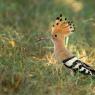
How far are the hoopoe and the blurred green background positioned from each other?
12 cm

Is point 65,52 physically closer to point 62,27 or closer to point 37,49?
point 62,27

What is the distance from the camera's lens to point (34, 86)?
5.60 m

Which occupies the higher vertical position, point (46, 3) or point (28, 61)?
point (46, 3)

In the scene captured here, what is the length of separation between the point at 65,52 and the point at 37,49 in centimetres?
127

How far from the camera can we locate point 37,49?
7.27m

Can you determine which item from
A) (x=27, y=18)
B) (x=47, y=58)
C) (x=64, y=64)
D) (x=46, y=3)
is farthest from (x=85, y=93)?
(x=46, y=3)

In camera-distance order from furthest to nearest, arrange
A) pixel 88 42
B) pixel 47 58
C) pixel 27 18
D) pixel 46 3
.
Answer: pixel 46 3 → pixel 27 18 → pixel 88 42 → pixel 47 58

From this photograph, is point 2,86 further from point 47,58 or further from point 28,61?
point 47,58

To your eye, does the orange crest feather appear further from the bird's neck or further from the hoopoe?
the bird's neck

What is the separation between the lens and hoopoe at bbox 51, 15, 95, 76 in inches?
234

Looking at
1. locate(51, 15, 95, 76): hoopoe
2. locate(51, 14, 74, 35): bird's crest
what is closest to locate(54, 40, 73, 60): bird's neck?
locate(51, 15, 95, 76): hoopoe

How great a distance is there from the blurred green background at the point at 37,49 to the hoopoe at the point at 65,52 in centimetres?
12

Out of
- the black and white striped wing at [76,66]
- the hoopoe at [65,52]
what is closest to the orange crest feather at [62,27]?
the hoopoe at [65,52]

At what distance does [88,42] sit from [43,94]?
8.64ft
